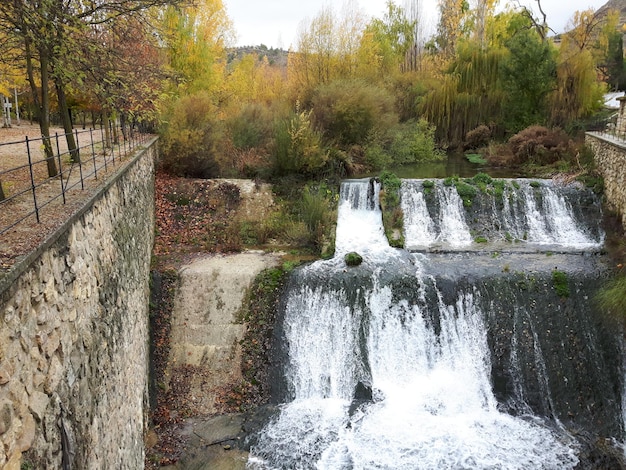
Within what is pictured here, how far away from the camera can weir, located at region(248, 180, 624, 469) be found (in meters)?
8.41

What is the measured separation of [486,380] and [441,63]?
83.3 ft

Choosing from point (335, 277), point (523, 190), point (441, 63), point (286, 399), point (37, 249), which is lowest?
point (286, 399)

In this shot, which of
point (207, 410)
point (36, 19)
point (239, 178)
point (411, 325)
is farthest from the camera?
point (239, 178)

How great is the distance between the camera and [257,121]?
18.0 m

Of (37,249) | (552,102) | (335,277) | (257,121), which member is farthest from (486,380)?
(552,102)

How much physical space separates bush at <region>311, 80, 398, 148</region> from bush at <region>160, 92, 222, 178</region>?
4513 millimetres

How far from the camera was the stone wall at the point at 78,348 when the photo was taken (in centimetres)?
365

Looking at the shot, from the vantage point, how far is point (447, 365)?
1002 cm

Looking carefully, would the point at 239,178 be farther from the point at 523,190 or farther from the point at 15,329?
the point at 15,329

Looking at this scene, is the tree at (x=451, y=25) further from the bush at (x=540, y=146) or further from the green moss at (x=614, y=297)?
the green moss at (x=614, y=297)

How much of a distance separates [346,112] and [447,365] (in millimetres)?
11734

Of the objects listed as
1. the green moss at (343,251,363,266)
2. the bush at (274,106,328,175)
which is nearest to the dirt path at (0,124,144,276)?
the green moss at (343,251,363,266)

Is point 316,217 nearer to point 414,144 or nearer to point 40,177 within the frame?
point 40,177

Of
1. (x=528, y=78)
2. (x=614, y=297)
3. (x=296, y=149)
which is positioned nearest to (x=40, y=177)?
(x=296, y=149)
